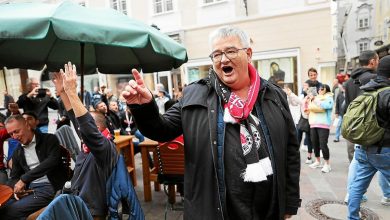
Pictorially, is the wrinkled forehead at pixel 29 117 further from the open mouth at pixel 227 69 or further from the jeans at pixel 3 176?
the open mouth at pixel 227 69

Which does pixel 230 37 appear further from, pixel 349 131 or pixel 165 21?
pixel 165 21

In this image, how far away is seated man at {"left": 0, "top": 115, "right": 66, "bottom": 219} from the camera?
129 inches

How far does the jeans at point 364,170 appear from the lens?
3008 millimetres

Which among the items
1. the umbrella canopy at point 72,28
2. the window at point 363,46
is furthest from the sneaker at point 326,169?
the window at point 363,46

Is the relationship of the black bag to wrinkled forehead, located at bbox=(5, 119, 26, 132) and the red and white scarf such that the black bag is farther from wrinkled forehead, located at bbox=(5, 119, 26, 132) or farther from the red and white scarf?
wrinkled forehead, located at bbox=(5, 119, 26, 132)

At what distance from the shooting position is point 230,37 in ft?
6.08

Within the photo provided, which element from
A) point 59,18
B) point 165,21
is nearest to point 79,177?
point 59,18

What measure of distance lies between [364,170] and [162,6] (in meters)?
15.7

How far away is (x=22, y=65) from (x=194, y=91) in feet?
13.9

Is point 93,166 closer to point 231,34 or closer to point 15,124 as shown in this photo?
point 15,124

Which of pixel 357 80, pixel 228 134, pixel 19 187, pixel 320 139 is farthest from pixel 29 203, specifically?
pixel 320 139

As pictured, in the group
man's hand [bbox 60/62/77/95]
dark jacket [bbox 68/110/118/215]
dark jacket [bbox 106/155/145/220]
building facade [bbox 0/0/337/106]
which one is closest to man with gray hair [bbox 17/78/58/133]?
dark jacket [bbox 68/110/118/215]

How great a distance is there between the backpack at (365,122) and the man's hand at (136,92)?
2428mm

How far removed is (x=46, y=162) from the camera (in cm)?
336
